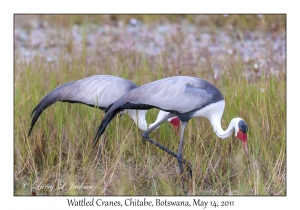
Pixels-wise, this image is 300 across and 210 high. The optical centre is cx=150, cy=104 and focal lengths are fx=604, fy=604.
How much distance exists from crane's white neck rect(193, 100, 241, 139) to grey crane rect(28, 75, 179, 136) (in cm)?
46

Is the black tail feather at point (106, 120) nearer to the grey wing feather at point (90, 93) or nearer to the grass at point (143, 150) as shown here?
the grass at point (143, 150)


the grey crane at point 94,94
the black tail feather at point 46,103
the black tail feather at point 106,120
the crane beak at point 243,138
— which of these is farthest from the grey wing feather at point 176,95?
the black tail feather at point 46,103

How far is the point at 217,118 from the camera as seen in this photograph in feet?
15.9

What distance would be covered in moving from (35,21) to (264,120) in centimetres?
572

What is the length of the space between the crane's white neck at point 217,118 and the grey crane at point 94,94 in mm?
455

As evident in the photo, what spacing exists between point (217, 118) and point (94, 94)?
108cm

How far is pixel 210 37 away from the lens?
9094mm

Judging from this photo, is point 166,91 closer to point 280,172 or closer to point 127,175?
point 127,175

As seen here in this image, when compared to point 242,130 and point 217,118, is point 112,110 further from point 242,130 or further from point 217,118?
point 242,130

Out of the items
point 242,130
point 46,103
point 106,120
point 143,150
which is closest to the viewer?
point 242,130

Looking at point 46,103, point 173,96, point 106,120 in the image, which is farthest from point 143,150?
point 46,103

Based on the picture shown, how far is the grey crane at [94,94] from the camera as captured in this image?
200 inches

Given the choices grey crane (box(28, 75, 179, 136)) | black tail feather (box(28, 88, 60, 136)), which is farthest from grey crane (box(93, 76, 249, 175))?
black tail feather (box(28, 88, 60, 136))
